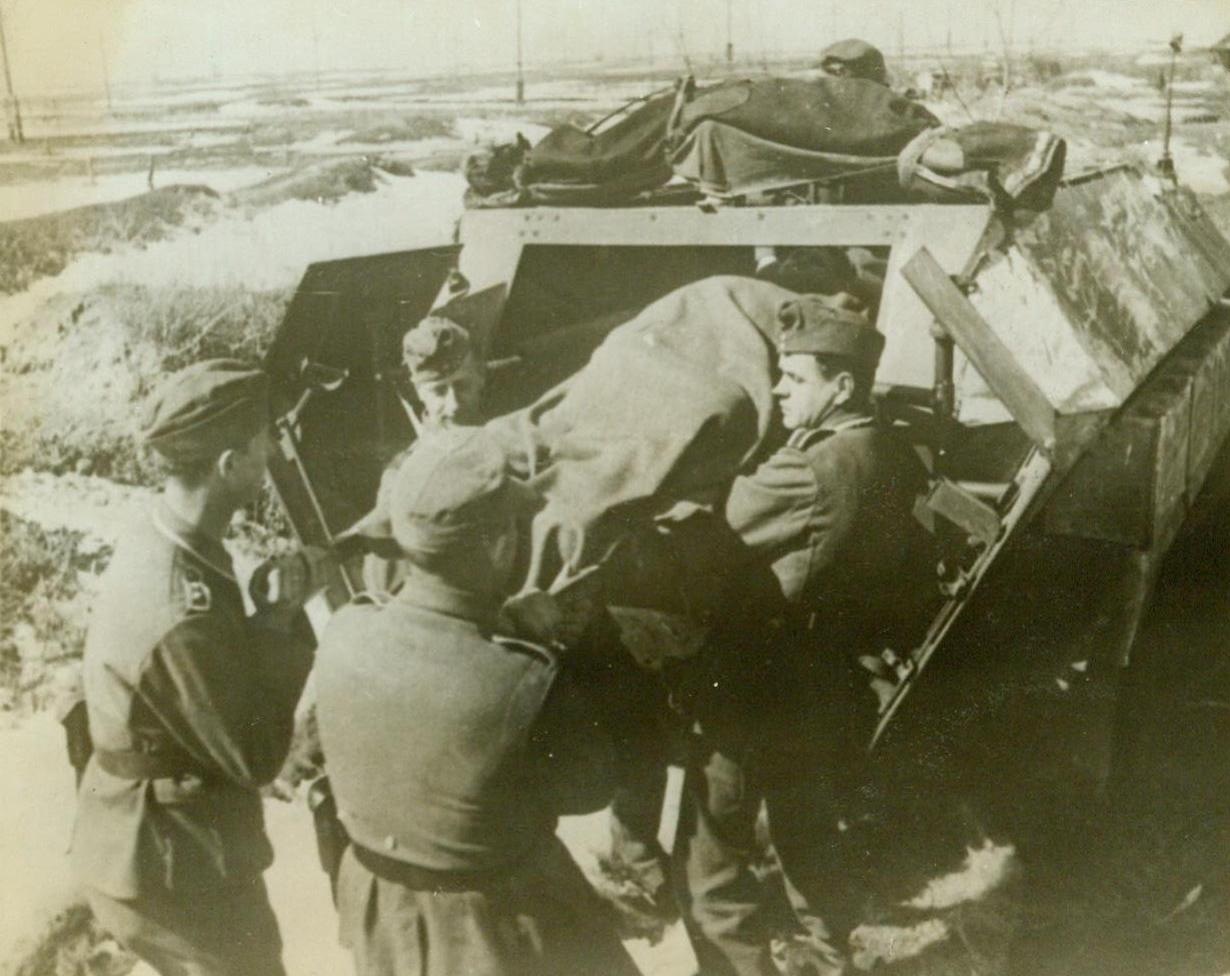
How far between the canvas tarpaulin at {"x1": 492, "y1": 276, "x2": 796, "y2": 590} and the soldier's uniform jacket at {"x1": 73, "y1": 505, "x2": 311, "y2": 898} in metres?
0.77

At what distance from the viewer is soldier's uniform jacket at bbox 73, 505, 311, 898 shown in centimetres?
281

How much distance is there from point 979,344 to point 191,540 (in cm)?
205

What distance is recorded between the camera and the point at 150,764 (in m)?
2.88

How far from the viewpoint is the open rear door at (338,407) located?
9.37 feet

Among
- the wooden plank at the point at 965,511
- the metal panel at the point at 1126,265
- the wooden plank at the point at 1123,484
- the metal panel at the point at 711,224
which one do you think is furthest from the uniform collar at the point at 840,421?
the metal panel at the point at 1126,265

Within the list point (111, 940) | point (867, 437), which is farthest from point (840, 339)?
point (111, 940)

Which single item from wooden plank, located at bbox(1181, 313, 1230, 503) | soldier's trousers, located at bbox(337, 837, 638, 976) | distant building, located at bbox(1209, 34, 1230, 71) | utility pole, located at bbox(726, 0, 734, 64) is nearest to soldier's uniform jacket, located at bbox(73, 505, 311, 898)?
soldier's trousers, located at bbox(337, 837, 638, 976)

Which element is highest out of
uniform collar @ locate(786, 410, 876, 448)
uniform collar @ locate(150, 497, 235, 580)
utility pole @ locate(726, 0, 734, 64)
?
utility pole @ locate(726, 0, 734, 64)

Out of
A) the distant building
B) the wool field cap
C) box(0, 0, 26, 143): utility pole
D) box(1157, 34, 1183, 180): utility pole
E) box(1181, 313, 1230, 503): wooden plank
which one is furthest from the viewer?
box(1181, 313, 1230, 503): wooden plank

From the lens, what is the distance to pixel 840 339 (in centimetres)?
272

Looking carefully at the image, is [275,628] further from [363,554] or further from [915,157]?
[915,157]

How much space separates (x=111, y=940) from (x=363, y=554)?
1513 mm

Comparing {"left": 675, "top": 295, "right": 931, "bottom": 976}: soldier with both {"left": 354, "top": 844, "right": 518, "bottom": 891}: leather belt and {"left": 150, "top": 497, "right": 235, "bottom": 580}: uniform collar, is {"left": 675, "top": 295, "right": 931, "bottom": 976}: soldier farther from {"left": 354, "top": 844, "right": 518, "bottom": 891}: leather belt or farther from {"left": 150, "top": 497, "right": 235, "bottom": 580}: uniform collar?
{"left": 150, "top": 497, "right": 235, "bottom": 580}: uniform collar

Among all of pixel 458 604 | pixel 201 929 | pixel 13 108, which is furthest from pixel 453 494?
pixel 13 108
